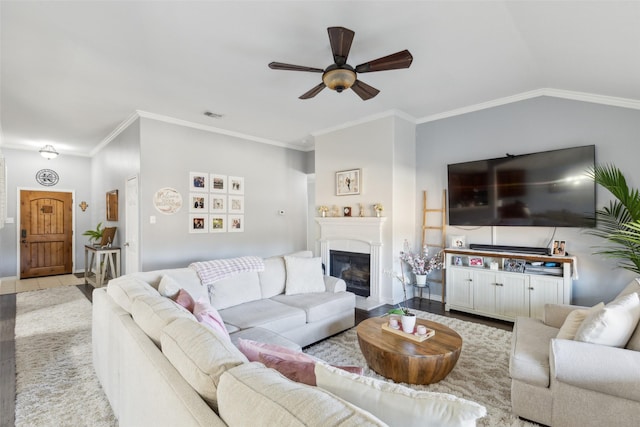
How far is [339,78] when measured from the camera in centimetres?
260

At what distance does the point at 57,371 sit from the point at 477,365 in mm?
3574

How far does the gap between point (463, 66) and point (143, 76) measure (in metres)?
3.41

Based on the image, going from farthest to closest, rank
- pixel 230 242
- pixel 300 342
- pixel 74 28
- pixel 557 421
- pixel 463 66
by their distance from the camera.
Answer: pixel 230 242, pixel 463 66, pixel 300 342, pixel 74 28, pixel 557 421

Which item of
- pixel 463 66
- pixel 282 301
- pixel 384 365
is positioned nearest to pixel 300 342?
pixel 282 301

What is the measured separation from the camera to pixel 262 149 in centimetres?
598

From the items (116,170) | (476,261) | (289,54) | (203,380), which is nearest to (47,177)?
(116,170)

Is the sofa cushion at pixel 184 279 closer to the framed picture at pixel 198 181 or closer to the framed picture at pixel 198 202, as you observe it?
the framed picture at pixel 198 202

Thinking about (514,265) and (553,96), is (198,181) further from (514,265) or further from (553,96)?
(553,96)

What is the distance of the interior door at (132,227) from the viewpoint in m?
4.55

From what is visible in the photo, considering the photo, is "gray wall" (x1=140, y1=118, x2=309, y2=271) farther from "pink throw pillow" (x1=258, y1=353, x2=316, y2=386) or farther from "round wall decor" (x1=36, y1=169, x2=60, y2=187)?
"round wall decor" (x1=36, y1=169, x2=60, y2=187)

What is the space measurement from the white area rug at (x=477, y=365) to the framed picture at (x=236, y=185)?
331cm

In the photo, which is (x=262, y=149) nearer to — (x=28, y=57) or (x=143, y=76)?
(x=143, y=76)

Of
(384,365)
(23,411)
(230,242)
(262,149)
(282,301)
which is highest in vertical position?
(262,149)

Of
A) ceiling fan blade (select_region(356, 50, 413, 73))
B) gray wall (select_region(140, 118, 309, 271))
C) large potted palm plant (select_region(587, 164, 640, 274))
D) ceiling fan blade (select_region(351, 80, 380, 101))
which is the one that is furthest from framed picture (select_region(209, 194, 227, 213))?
Result: large potted palm plant (select_region(587, 164, 640, 274))
